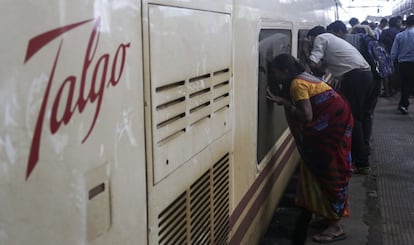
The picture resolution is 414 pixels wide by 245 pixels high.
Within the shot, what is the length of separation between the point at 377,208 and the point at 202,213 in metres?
2.89

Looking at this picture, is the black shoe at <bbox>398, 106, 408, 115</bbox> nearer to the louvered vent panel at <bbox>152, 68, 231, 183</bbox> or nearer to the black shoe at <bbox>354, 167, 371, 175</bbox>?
the black shoe at <bbox>354, 167, 371, 175</bbox>

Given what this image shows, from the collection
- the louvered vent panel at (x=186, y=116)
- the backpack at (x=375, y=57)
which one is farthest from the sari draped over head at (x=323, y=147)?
the backpack at (x=375, y=57)

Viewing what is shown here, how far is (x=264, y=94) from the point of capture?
127 inches

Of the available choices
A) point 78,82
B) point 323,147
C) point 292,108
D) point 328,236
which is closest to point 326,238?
point 328,236

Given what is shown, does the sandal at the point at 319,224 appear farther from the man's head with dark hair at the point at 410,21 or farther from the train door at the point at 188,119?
the man's head with dark hair at the point at 410,21

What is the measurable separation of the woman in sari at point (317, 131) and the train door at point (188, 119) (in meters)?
1.11

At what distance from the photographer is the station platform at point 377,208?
3.71 m

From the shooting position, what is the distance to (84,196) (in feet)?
3.59

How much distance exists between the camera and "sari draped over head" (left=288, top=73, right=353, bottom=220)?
329 cm

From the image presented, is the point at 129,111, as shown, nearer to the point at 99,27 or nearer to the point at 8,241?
the point at 99,27

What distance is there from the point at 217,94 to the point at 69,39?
1.06 meters

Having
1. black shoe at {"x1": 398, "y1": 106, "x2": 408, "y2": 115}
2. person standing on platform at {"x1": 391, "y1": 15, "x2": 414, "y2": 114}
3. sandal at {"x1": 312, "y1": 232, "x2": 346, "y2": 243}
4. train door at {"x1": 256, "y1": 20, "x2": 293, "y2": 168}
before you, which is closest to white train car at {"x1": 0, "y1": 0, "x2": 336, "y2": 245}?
train door at {"x1": 256, "y1": 20, "x2": 293, "y2": 168}

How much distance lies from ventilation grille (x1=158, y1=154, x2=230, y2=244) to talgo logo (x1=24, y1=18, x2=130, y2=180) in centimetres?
52

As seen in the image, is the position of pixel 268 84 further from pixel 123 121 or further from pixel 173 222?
pixel 123 121
